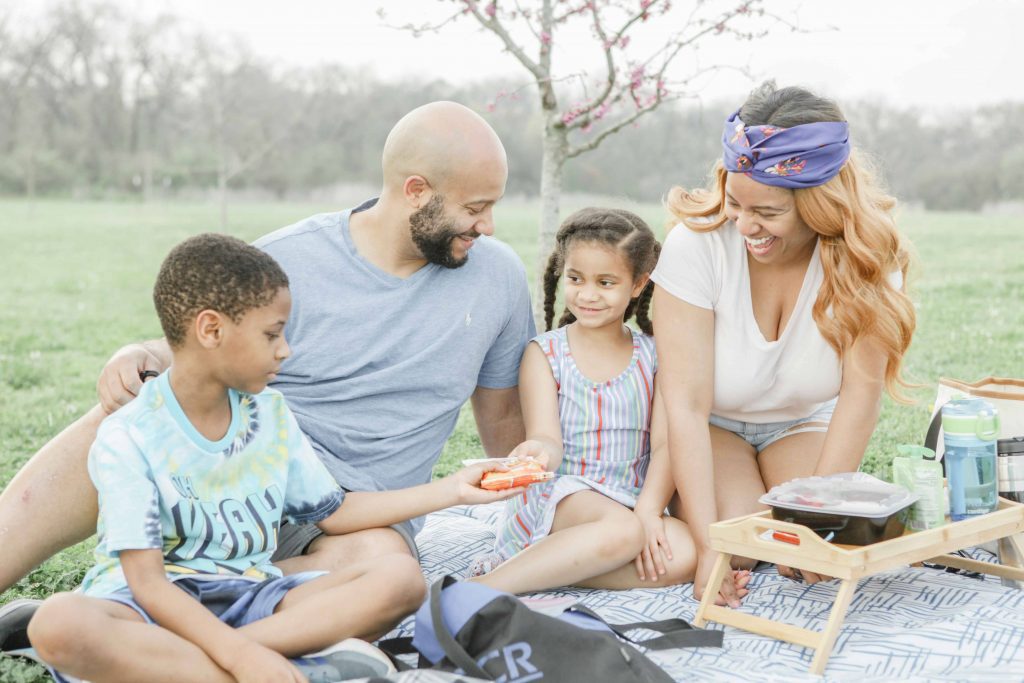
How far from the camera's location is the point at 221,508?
2.84 m

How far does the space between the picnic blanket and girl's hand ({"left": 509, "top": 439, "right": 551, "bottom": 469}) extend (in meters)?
0.49

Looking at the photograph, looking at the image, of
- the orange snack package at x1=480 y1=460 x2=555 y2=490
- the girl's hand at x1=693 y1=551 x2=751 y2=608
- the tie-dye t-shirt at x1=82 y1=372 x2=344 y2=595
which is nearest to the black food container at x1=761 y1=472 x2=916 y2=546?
the girl's hand at x1=693 y1=551 x2=751 y2=608

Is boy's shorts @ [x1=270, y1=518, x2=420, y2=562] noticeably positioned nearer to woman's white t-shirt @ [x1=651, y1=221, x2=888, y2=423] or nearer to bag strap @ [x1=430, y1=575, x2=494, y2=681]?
bag strap @ [x1=430, y1=575, x2=494, y2=681]

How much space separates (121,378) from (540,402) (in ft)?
4.58

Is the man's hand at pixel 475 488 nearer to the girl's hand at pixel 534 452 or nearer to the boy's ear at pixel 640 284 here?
the girl's hand at pixel 534 452

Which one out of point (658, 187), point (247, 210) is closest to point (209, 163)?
point (247, 210)

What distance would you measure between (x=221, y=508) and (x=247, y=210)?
3256cm

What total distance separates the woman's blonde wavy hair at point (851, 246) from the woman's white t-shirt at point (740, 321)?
9cm

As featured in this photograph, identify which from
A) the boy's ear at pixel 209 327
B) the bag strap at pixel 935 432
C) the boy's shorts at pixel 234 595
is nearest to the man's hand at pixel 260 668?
the boy's shorts at pixel 234 595

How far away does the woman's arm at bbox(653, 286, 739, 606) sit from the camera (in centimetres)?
371

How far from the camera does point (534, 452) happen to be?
3523mm

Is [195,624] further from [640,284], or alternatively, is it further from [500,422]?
[640,284]

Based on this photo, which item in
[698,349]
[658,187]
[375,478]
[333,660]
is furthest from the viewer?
[658,187]

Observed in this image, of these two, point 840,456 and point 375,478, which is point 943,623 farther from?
point 375,478
